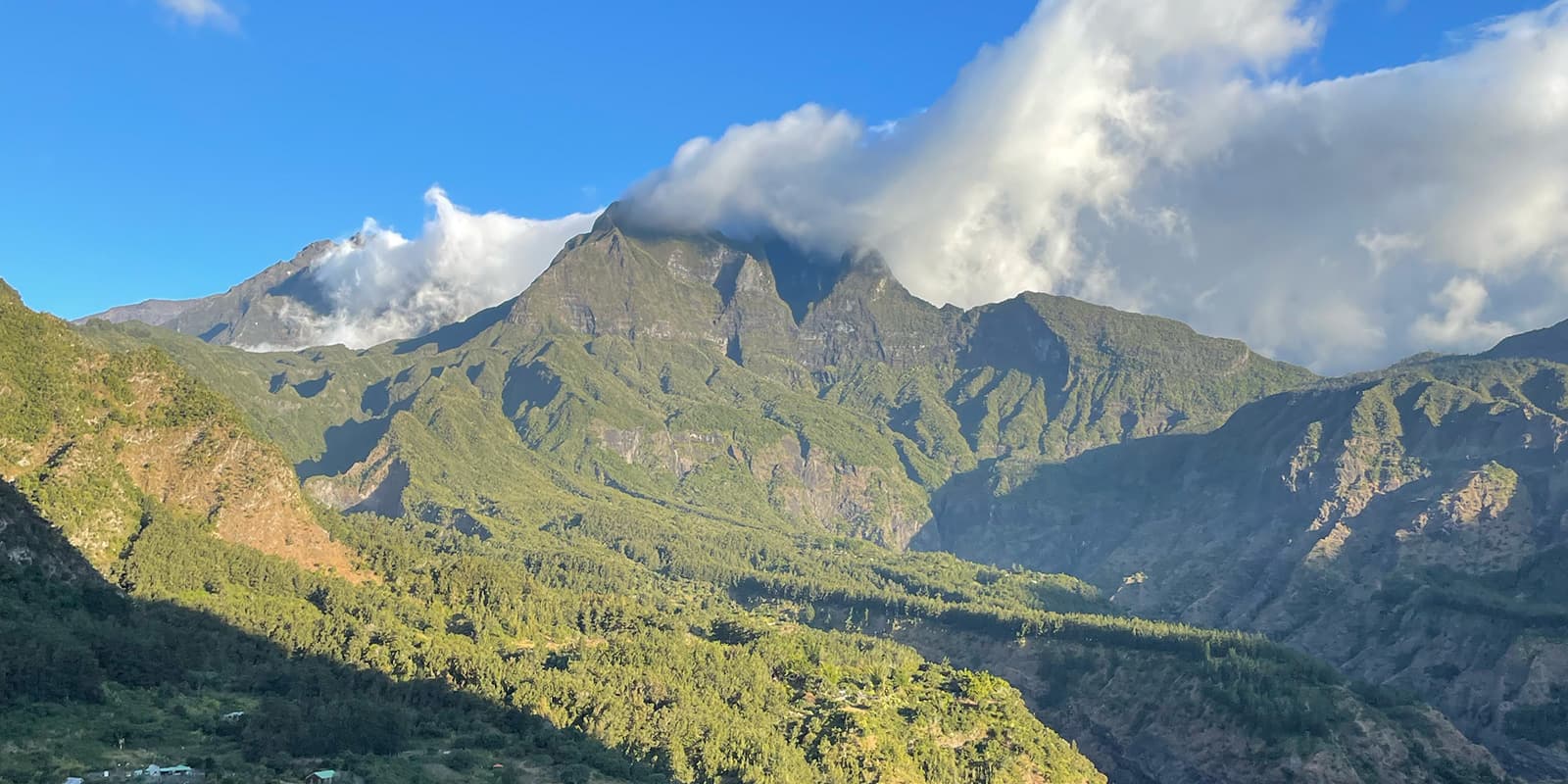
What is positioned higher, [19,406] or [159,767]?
[19,406]

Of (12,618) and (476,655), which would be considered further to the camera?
(476,655)

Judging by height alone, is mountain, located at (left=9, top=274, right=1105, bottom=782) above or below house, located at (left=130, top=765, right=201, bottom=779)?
above

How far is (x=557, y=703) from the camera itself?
168m

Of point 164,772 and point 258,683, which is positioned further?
point 258,683

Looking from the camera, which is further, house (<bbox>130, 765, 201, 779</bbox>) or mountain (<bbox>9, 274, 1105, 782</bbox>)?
mountain (<bbox>9, 274, 1105, 782</bbox>)

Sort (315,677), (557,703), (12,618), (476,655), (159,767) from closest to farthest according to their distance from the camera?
(159,767)
(12,618)
(315,677)
(557,703)
(476,655)

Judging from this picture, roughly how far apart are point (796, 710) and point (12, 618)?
12235cm

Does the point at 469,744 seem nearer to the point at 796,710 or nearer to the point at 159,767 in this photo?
the point at 159,767

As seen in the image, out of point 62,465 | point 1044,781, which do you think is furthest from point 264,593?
point 1044,781

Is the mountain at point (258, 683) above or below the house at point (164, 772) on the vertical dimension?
above

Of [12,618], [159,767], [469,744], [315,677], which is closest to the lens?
[159,767]

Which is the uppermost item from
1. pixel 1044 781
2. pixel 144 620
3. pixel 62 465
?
A: pixel 62 465

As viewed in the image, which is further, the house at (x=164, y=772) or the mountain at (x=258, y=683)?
the mountain at (x=258, y=683)

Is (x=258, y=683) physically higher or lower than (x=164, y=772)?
higher
